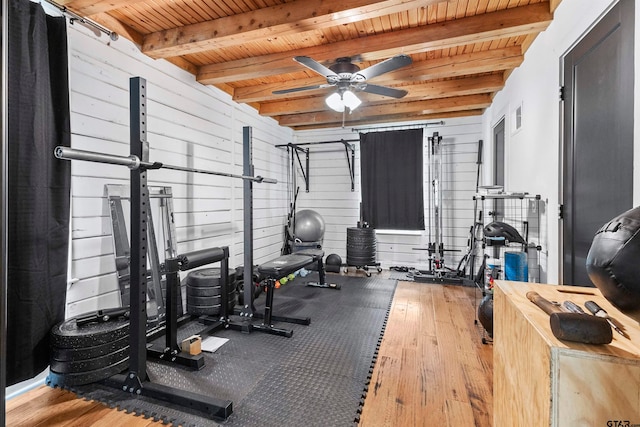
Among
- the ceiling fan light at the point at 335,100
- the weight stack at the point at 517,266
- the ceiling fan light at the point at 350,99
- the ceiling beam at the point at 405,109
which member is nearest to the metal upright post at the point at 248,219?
the ceiling fan light at the point at 335,100

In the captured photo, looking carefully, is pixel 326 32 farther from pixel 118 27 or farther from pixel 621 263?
pixel 621 263

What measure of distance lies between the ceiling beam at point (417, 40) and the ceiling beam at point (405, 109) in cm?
184

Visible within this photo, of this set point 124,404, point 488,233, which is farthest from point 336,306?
point 124,404

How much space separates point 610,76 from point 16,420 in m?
3.97

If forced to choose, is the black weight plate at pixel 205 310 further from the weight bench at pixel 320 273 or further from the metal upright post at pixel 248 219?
the weight bench at pixel 320 273

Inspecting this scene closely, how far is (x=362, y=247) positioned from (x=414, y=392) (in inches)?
125

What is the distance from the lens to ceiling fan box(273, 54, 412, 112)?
8.74 ft

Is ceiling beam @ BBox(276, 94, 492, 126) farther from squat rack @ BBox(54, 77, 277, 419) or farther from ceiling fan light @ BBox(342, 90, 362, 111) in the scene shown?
squat rack @ BBox(54, 77, 277, 419)

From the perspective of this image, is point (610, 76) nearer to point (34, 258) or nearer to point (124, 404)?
point (124, 404)

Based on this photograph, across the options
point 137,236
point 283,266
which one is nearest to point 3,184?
point 137,236

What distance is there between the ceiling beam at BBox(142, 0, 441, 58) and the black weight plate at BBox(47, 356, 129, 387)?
272 cm

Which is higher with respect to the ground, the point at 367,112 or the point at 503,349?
the point at 367,112

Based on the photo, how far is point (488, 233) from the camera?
2832 mm

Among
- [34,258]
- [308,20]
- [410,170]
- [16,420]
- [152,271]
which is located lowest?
[16,420]
